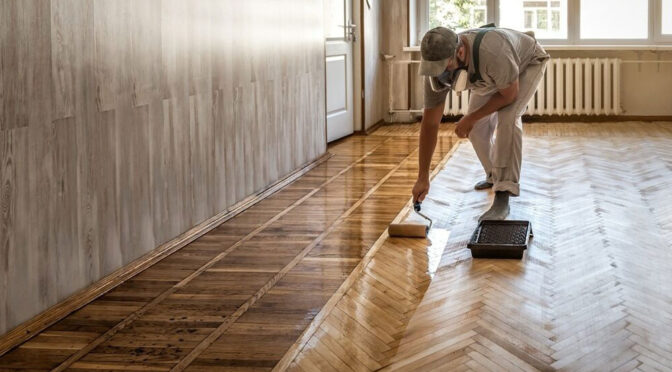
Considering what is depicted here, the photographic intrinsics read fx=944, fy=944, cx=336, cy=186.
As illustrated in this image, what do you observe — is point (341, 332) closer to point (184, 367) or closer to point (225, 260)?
point (184, 367)

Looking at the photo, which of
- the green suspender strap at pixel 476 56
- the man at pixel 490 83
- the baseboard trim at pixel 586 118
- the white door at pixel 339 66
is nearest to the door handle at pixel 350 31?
the white door at pixel 339 66

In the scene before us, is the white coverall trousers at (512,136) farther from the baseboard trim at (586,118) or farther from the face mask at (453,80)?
the baseboard trim at (586,118)

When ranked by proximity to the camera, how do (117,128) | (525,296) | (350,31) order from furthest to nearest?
1. (350,31)
2. (117,128)
3. (525,296)

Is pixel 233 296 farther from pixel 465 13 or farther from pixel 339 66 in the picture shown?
pixel 465 13

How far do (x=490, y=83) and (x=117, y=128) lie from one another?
1.77 m

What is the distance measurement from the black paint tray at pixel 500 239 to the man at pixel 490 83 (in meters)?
0.27

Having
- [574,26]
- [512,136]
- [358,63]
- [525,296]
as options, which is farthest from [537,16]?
[525,296]

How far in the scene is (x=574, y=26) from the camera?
9406mm

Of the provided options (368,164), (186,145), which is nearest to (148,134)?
(186,145)

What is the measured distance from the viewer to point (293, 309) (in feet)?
10.4

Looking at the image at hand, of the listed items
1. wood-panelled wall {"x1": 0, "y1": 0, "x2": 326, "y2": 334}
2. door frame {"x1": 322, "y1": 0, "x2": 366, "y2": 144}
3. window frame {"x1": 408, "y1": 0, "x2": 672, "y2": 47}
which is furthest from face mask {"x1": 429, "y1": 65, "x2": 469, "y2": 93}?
window frame {"x1": 408, "y1": 0, "x2": 672, "y2": 47}

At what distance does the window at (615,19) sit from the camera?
9273 mm

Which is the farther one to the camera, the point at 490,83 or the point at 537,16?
the point at 537,16

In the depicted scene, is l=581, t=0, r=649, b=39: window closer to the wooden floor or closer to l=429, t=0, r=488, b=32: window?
l=429, t=0, r=488, b=32: window
